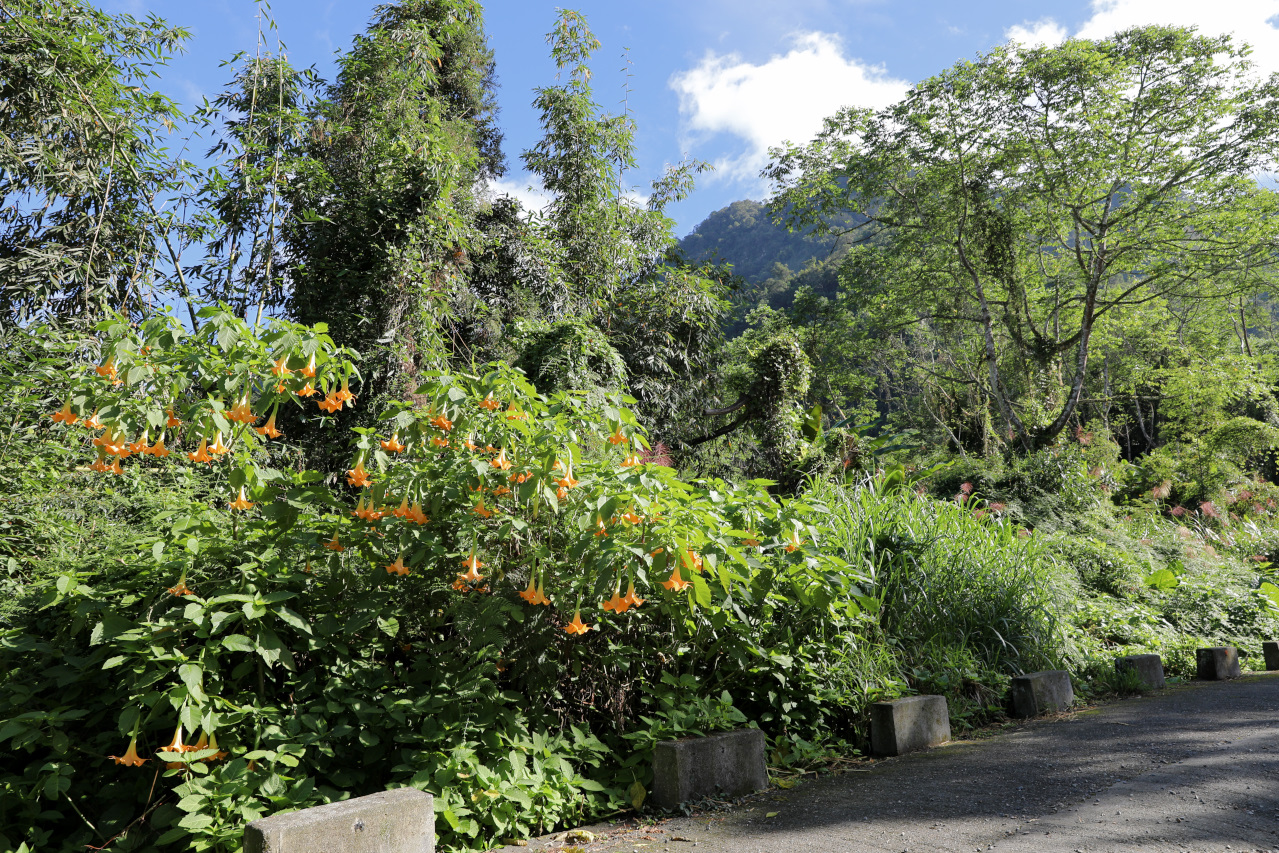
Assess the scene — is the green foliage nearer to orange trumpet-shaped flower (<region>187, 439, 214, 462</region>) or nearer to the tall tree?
the tall tree

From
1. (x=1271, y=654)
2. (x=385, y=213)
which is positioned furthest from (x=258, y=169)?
(x=1271, y=654)

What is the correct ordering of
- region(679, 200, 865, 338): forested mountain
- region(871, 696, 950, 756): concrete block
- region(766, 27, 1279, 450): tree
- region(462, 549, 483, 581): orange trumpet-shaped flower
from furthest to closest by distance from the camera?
region(679, 200, 865, 338): forested mountain
region(766, 27, 1279, 450): tree
region(871, 696, 950, 756): concrete block
region(462, 549, 483, 581): orange trumpet-shaped flower

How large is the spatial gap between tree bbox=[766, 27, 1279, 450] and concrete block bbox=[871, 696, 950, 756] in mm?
8799

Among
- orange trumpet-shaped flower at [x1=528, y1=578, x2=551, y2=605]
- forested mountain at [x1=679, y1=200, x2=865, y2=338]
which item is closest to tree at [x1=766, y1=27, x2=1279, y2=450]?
orange trumpet-shaped flower at [x1=528, y1=578, x2=551, y2=605]

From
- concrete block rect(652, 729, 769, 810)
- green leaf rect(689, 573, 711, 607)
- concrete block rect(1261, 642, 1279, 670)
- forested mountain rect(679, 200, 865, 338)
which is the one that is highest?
forested mountain rect(679, 200, 865, 338)

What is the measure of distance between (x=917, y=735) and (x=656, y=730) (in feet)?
3.86

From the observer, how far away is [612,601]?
1.93 meters

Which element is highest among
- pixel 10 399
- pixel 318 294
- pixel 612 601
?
pixel 318 294

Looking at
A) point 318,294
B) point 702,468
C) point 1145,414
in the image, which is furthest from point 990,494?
point 1145,414

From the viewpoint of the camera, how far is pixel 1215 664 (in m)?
4.29

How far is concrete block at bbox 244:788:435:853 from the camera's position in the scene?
1465mm

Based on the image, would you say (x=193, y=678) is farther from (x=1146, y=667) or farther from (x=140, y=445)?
(x=1146, y=667)

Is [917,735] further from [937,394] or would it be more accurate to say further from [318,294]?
[937,394]

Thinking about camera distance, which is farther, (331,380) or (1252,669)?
A: (1252,669)
